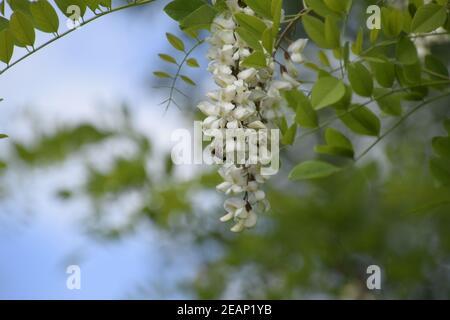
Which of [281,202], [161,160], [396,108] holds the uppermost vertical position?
[161,160]

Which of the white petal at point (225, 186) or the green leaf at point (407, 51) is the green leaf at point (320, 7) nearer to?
the green leaf at point (407, 51)

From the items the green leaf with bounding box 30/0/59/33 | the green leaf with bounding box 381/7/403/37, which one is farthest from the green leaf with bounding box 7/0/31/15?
the green leaf with bounding box 381/7/403/37

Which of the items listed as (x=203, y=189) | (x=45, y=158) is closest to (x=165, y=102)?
(x=203, y=189)

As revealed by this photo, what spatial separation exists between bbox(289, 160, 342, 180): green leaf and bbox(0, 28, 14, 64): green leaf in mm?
293

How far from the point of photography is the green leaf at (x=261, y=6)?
67 cm

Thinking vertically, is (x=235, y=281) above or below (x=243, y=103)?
above

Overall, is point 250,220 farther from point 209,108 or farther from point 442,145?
point 442,145

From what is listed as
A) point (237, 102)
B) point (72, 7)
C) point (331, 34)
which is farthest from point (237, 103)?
point (72, 7)

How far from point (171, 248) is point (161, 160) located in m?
0.27

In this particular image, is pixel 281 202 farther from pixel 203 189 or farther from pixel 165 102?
pixel 165 102

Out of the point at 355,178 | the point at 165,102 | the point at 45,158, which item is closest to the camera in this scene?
the point at 165,102

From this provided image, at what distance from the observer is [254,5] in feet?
2.19

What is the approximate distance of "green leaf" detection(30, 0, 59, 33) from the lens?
73cm

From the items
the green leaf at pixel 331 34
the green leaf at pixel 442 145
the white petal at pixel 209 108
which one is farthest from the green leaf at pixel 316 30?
the green leaf at pixel 442 145
